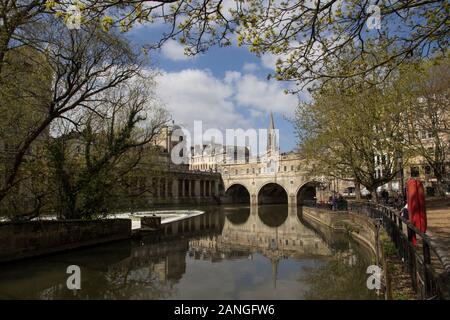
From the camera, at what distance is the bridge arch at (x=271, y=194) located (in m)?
77.4

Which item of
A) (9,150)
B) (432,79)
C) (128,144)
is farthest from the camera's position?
(432,79)

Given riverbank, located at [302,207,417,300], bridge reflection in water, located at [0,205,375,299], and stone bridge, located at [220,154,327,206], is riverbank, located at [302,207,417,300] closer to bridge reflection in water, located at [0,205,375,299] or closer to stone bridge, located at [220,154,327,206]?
bridge reflection in water, located at [0,205,375,299]

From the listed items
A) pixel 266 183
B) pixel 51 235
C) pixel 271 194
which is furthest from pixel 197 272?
pixel 271 194

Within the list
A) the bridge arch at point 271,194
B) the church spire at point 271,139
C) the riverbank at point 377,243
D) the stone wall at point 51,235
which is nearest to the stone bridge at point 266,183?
the bridge arch at point 271,194

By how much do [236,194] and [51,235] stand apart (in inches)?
2822

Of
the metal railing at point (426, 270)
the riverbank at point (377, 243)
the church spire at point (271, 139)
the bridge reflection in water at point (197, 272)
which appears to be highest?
the church spire at point (271, 139)

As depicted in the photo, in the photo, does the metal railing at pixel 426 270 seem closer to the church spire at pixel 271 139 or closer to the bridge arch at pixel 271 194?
the bridge arch at pixel 271 194

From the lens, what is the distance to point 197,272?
1137 centimetres

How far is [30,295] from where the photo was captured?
8750 millimetres

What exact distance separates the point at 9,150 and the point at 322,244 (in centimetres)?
1380

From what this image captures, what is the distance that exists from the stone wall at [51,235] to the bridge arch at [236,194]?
62973 mm

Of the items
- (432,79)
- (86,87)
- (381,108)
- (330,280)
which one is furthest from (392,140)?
(86,87)

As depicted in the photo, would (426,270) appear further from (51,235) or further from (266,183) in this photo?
(266,183)

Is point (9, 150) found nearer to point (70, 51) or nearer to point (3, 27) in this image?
point (70, 51)
